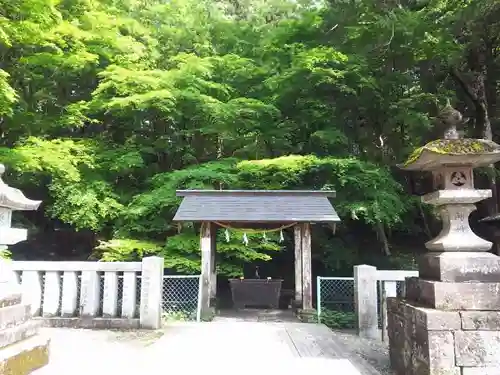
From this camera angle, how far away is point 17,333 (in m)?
3.63

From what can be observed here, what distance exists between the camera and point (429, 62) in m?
12.5

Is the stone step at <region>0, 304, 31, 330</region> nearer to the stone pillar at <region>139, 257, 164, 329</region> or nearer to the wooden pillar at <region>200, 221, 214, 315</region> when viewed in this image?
the stone pillar at <region>139, 257, 164, 329</region>

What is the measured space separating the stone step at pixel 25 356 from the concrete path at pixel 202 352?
0.14 m

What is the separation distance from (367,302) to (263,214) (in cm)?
298

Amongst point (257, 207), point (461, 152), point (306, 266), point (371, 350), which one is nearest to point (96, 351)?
point (371, 350)

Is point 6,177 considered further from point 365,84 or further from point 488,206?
point 488,206

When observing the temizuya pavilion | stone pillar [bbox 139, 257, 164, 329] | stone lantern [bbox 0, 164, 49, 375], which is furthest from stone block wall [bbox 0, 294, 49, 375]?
the temizuya pavilion

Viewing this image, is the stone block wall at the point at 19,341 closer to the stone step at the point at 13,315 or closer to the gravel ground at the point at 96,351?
the stone step at the point at 13,315

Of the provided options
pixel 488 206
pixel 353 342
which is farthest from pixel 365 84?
pixel 353 342

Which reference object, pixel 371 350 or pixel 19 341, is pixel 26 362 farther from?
pixel 371 350

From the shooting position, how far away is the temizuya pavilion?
28.9 ft

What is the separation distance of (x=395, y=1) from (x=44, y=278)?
12.7 m

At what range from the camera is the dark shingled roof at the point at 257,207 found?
8.82m

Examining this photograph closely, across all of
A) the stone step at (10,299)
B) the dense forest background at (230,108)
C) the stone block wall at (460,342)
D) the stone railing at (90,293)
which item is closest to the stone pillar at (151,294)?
the stone railing at (90,293)
